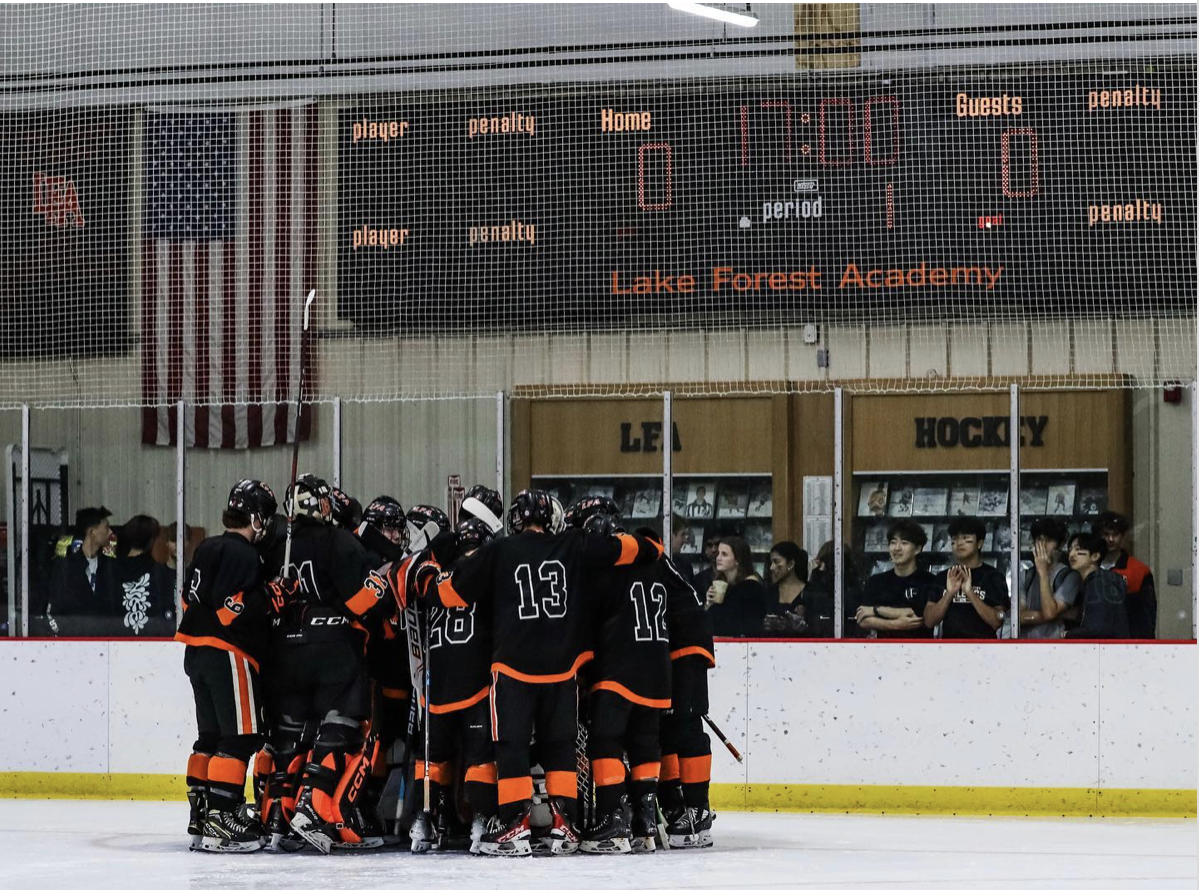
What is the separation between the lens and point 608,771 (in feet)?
20.3

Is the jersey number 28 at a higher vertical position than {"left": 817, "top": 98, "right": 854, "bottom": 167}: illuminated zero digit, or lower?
lower

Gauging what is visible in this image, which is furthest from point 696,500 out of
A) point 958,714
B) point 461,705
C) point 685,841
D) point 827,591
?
point 461,705

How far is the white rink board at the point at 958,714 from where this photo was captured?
7492mm

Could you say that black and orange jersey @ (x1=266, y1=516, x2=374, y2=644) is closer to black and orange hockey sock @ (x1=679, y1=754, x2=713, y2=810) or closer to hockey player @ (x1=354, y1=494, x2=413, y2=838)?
hockey player @ (x1=354, y1=494, x2=413, y2=838)

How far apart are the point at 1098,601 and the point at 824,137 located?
2.94 m

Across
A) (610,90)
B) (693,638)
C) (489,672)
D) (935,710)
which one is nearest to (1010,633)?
(935,710)

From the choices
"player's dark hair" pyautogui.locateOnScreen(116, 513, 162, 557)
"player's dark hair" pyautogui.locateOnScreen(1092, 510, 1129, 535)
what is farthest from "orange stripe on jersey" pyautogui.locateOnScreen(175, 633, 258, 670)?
"player's dark hair" pyautogui.locateOnScreen(1092, 510, 1129, 535)

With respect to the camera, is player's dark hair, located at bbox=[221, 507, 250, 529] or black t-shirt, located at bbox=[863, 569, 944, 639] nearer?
player's dark hair, located at bbox=[221, 507, 250, 529]

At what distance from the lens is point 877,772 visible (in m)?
7.65

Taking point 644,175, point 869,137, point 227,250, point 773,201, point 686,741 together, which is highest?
point 869,137

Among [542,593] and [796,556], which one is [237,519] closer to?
[542,593]

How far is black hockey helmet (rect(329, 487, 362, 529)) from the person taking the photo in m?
6.48

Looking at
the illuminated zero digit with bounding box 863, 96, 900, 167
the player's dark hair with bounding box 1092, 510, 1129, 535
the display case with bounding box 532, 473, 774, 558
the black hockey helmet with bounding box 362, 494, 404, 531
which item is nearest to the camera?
the black hockey helmet with bounding box 362, 494, 404, 531

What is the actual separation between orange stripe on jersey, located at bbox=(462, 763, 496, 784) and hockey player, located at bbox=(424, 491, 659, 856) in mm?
87
